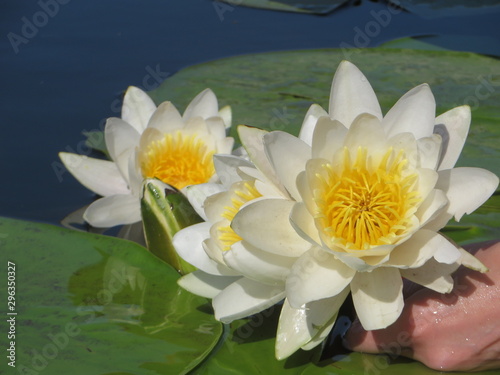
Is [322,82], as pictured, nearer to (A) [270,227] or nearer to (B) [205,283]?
(B) [205,283]

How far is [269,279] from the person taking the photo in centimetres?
163

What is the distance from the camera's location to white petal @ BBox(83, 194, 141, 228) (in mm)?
2414

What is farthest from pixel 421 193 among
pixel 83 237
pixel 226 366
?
pixel 83 237

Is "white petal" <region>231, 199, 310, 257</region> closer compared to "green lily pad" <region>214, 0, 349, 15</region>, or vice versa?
"white petal" <region>231, 199, 310, 257</region>

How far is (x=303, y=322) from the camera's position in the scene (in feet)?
5.49

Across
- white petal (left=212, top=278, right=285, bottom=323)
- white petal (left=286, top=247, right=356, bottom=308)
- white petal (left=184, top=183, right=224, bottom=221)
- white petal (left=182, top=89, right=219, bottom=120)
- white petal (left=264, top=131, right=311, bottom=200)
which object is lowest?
white petal (left=212, top=278, right=285, bottom=323)

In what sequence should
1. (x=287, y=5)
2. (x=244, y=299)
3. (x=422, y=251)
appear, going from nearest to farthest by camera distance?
(x=422, y=251), (x=244, y=299), (x=287, y=5)

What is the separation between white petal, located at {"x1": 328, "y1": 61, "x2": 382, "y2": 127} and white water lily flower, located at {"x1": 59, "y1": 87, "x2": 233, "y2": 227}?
706mm

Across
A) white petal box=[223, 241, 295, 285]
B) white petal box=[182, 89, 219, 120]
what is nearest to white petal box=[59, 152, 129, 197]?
white petal box=[182, 89, 219, 120]

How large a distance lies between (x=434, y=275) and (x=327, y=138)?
42 cm

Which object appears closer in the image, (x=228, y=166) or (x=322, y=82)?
(x=228, y=166)

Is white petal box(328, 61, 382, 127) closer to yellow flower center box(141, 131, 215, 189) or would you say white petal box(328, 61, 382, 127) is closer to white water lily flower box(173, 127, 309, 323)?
white water lily flower box(173, 127, 309, 323)

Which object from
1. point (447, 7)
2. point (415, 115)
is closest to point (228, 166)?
point (415, 115)

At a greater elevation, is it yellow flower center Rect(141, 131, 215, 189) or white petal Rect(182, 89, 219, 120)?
white petal Rect(182, 89, 219, 120)
